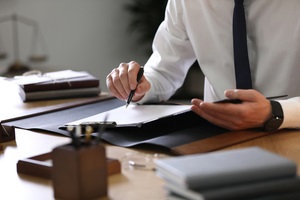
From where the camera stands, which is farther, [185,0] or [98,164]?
[185,0]

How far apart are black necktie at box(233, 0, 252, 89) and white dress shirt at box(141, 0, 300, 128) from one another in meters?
0.08

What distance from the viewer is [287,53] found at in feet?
6.88

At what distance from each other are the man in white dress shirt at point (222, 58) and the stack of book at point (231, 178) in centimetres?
66

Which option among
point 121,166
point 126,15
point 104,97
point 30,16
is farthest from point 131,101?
point 126,15

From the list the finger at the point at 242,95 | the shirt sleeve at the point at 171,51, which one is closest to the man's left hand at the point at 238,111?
the finger at the point at 242,95

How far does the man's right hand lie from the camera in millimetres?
1970

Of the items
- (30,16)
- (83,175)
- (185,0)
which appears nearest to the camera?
(83,175)

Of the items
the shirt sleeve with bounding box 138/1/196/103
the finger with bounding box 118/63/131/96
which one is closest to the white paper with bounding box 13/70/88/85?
the shirt sleeve with bounding box 138/1/196/103

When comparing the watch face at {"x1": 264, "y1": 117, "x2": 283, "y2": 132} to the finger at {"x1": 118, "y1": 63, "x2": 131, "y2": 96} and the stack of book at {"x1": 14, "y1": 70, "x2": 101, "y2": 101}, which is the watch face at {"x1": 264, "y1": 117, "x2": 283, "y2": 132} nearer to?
the finger at {"x1": 118, "y1": 63, "x2": 131, "y2": 96}

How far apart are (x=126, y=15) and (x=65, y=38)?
2.29 ft

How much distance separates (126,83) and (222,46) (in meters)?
0.47

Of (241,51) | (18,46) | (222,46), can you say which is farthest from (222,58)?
(18,46)

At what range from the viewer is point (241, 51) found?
6.70 feet

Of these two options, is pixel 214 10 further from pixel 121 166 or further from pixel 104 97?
pixel 121 166
